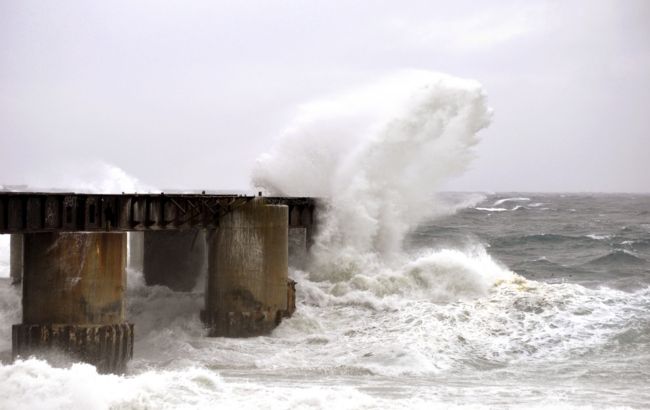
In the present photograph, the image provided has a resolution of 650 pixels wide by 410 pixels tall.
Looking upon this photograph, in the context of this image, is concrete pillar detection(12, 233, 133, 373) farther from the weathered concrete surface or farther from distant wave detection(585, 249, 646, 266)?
distant wave detection(585, 249, 646, 266)

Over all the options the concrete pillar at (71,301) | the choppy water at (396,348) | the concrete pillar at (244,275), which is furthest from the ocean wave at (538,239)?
the concrete pillar at (71,301)

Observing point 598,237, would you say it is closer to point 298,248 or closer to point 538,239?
point 538,239

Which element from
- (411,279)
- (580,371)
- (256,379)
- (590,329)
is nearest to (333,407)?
(256,379)

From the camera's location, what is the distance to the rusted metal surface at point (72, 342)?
18844 mm

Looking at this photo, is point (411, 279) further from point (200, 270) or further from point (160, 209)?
point (160, 209)

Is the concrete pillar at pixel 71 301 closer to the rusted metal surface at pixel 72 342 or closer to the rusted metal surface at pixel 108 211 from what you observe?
the rusted metal surface at pixel 72 342

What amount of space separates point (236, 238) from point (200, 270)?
598cm

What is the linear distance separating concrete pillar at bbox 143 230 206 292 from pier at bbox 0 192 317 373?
11 cm

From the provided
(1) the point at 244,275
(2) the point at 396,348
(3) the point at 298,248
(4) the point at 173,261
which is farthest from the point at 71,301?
(3) the point at 298,248

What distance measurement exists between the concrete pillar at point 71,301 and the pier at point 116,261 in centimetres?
2

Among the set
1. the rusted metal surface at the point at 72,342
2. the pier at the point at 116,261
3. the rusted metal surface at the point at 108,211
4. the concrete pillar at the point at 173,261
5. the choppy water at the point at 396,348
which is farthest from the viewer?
the concrete pillar at the point at 173,261

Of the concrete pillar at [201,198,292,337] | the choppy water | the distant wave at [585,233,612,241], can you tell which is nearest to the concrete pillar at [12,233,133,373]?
the choppy water

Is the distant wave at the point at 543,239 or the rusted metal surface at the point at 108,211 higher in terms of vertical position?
the rusted metal surface at the point at 108,211

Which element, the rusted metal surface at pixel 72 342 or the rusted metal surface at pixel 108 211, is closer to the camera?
the rusted metal surface at pixel 72 342
